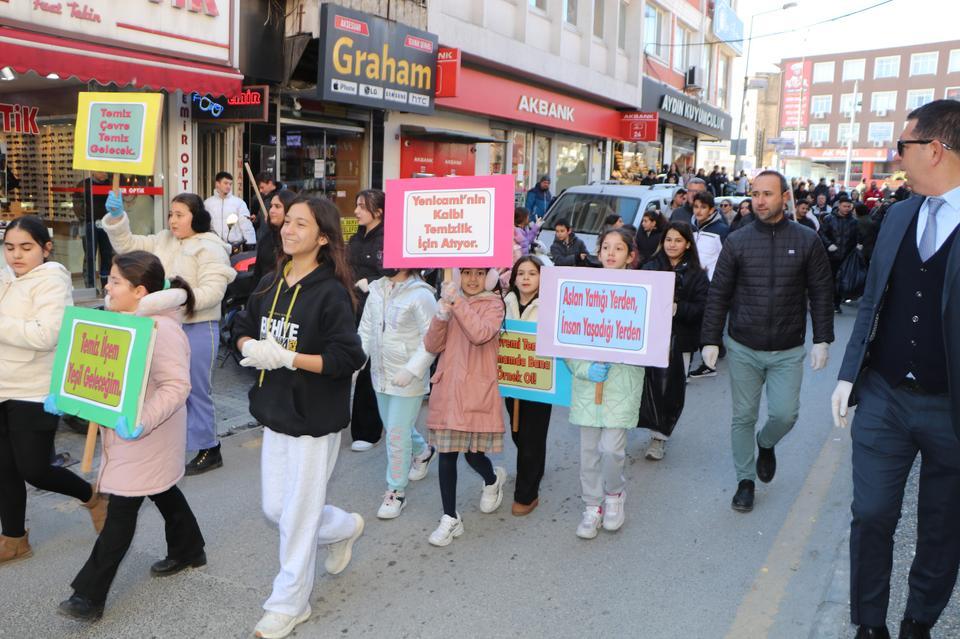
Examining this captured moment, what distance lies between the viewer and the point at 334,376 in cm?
344

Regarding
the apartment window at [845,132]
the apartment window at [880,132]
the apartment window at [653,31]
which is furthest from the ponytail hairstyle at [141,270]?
the apartment window at [845,132]

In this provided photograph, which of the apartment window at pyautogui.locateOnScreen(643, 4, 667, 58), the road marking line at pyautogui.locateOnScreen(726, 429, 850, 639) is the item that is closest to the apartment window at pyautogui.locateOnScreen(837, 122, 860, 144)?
the apartment window at pyautogui.locateOnScreen(643, 4, 667, 58)

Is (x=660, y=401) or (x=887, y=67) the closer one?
(x=660, y=401)

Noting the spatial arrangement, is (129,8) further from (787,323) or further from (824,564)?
(824,564)

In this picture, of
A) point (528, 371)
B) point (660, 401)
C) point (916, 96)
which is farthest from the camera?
point (916, 96)

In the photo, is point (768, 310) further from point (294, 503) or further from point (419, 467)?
point (294, 503)

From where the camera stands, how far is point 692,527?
15.8 ft

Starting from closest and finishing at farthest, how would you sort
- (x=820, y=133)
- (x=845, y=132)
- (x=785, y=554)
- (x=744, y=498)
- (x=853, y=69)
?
(x=785, y=554), (x=744, y=498), (x=845, y=132), (x=853, y=69), (x=820, y=133)

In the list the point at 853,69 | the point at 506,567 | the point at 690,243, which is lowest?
the point at 506,567

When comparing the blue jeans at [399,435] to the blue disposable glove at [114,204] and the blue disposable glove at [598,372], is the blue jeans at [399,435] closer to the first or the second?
the blue disposable glove at [598,372]

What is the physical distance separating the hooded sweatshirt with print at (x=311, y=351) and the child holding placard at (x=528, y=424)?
5.32 feet

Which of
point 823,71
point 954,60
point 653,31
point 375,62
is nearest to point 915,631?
point 375,62

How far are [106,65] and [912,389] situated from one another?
847cm

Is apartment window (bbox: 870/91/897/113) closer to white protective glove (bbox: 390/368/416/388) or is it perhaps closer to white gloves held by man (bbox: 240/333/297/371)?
white protective glove (bbox: 390/368/416/388)
